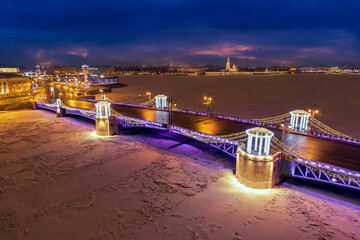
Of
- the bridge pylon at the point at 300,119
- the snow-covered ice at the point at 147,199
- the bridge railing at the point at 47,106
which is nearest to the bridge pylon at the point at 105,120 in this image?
the snow-covered ice at the point at 147,199

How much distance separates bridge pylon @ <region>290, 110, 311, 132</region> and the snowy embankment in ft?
26.1

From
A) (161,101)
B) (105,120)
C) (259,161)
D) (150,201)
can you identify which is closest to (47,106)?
(105,120)

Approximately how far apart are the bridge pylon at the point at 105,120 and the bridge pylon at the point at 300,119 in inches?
871

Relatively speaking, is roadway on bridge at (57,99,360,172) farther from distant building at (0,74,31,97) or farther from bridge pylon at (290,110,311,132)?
distant building at (0,74,31,97)

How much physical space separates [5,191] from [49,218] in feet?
20.0

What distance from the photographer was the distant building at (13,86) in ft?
192

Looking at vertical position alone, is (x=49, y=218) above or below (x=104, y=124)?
below

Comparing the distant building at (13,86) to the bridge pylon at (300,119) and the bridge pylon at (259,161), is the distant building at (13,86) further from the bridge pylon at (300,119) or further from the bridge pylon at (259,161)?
the bridge pylon at (300,119)

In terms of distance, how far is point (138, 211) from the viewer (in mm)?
15164

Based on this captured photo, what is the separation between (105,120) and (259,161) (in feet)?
70.2

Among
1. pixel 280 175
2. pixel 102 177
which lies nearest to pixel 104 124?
pixel 102 177

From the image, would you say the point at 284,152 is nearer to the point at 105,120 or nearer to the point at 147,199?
the point at 147,199

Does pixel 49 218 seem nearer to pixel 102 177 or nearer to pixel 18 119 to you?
pixel 102 177

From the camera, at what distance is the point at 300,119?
23297 millimetres
